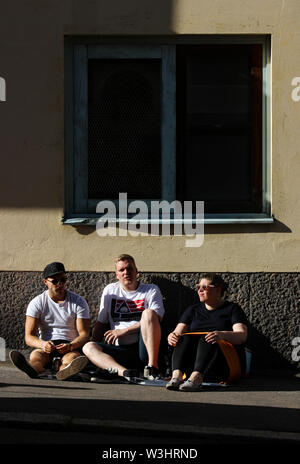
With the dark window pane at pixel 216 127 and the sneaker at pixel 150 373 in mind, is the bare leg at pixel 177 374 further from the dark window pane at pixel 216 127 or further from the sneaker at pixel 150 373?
the dark window pane at pixel 216 127

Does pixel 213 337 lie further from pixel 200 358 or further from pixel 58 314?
pixel 58 314

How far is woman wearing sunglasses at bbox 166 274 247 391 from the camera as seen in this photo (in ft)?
29.6

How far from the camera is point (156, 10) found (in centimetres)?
1021

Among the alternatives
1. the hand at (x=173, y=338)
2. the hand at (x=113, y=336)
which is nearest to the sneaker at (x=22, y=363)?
the hand at (x=113, y=336)

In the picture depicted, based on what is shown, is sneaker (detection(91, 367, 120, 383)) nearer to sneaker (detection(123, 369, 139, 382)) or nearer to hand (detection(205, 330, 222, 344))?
sneaker (detection(123, 369, 139, 382))

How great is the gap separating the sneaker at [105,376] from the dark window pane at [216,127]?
7.02ft

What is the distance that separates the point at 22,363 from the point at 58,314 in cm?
83

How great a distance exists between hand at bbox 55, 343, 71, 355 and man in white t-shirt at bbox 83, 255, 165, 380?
0.16 metres

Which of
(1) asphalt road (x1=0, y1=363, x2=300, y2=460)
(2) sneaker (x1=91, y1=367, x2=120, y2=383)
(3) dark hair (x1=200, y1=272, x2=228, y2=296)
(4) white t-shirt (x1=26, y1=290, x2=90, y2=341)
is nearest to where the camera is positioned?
(1) asphalt road (x1=0, y1=363, x2=300, y2=460)

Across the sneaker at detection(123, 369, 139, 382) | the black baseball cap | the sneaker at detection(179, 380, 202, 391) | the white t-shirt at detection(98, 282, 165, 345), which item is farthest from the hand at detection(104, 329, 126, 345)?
the sneaker at detection(179, 380, 202, 391)

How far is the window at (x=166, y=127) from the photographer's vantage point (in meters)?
10.5

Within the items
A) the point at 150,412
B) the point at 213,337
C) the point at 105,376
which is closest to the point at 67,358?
the point at 105,376

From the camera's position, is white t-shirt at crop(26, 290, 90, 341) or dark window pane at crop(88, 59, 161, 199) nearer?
white t-shirt at crop(26, 290, 90, 341)

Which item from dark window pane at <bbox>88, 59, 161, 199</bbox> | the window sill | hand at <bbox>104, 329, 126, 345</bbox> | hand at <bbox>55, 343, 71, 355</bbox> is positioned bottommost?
hand at <bbox>55, 343, 71, 355</bbox>
